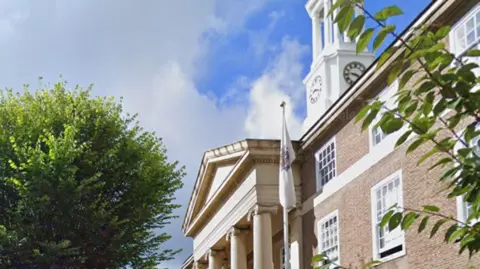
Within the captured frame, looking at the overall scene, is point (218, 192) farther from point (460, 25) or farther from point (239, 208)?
point (460, 25)

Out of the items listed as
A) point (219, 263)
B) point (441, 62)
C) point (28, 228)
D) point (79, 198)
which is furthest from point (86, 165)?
point (441, 62)

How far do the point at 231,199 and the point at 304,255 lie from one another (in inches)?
234

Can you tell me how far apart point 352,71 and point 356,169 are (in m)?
11.2

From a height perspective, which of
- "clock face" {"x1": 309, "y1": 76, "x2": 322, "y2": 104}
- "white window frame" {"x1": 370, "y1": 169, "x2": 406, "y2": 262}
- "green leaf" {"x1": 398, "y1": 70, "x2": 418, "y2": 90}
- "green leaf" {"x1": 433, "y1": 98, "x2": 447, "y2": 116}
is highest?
"clock face" {"x1": 309, "y1": 76, "x2": 322, "y2": 104}

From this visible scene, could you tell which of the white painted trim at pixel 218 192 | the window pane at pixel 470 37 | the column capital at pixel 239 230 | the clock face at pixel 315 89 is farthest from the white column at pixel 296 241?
the window pane at pixel 470 37

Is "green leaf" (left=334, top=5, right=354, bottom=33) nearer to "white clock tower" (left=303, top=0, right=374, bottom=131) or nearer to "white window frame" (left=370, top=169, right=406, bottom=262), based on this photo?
"white window frame" (left=370, top=169, right=406, bottom=262)

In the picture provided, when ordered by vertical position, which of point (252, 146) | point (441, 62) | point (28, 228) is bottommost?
point (441, 62)

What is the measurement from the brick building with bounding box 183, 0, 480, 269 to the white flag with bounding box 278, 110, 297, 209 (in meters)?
0.79

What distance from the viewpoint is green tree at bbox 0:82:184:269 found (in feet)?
85.0

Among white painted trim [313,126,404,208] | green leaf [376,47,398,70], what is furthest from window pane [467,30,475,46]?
green leaf [376,47,398,70]

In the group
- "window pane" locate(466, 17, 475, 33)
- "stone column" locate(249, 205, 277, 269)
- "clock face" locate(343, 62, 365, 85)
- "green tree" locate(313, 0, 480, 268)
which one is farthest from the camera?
"clock face" locate(343, 62, 365, 85)

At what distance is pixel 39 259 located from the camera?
2558 cm

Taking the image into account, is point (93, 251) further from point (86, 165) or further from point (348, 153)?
point (348, 153)

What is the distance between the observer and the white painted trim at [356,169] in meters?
17.8
